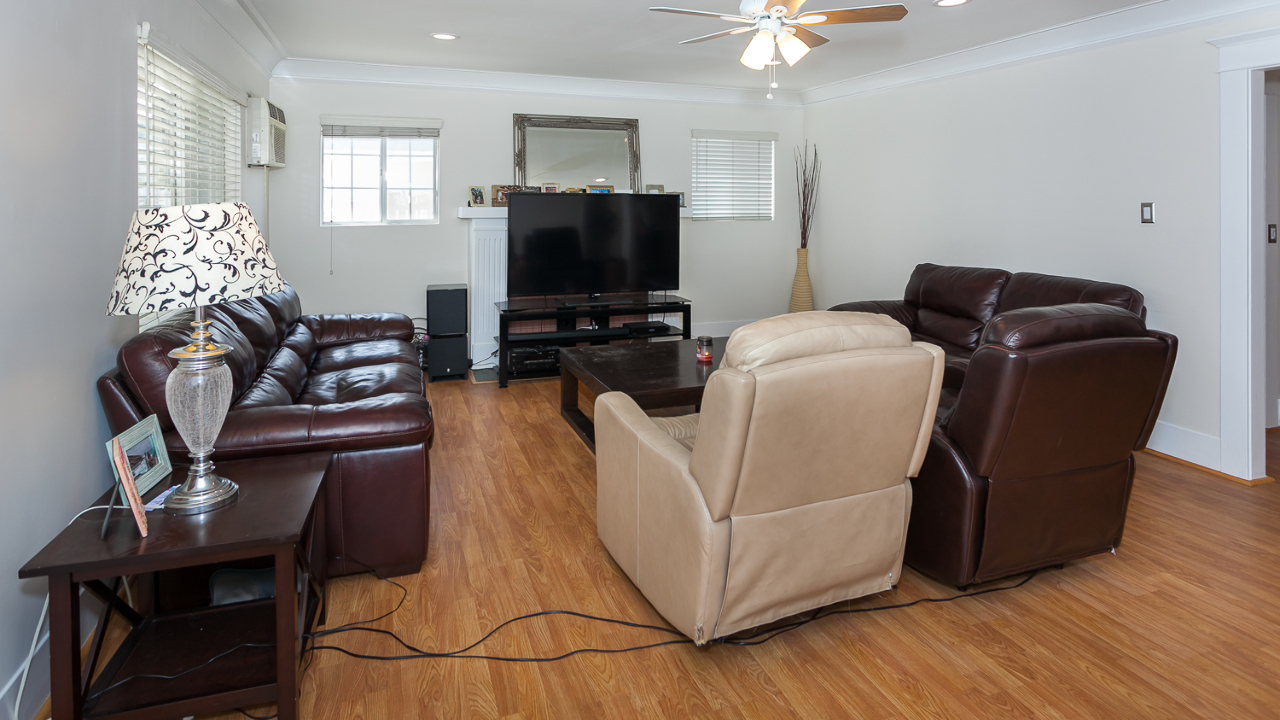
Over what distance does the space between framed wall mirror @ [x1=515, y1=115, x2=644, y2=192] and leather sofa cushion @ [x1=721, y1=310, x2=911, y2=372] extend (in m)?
4.66

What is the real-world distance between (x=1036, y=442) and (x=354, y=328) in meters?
3.80

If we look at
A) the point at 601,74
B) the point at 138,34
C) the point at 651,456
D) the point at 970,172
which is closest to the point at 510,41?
the point at 601,74

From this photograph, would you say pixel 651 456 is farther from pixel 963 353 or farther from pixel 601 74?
pixel 601 74

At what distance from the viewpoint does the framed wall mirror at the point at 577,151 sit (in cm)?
625

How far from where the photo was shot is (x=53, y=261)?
2020mm

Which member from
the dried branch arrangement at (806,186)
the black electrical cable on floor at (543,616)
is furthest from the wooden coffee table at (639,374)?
the dried branch arrangement at (806,186)

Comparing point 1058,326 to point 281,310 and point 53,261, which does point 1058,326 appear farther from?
point 281,310

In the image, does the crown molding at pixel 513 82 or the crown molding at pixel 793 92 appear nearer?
the crown molding at pixel 793 92

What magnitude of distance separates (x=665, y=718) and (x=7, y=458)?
1702 mm

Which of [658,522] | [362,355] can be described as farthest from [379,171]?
[658,522]

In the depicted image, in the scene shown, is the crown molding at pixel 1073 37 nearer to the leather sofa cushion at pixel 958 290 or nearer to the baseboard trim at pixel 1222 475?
the leather sofa cushion at pixel 958 290

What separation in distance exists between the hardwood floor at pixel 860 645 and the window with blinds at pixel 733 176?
176 inches

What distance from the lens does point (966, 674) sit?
2.10m

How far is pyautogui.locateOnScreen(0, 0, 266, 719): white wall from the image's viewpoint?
1783mm
